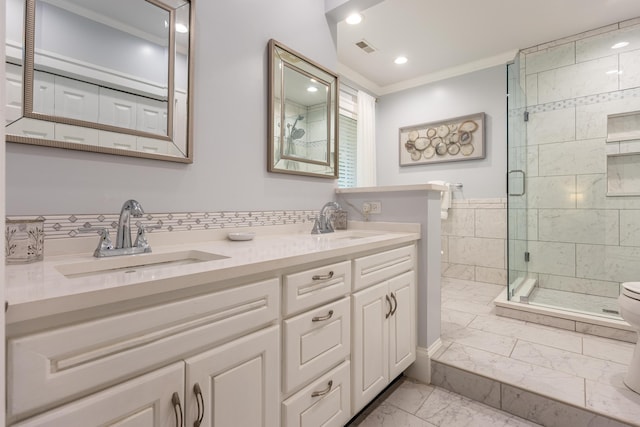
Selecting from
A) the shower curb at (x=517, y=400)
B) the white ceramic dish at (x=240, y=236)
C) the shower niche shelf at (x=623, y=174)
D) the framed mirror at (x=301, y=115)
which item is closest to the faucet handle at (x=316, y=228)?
the framed mirror at (x=301, y=115)

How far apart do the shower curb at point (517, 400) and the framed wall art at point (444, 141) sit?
246cm

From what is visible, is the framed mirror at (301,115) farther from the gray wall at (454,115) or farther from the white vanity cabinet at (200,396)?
the gray wall at (454,115)

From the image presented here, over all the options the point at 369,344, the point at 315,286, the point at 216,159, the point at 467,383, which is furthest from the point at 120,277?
the point at 467,383

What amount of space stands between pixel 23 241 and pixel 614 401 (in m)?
2.40

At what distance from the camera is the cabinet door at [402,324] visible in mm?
1558

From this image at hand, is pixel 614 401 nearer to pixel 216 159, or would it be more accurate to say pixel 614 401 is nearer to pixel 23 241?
pixel 216 159

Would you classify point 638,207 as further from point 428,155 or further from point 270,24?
point 270,24

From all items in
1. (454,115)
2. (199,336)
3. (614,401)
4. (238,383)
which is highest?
(454,115)

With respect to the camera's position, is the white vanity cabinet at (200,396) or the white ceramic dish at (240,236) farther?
the white ceramic dish at (240,236)

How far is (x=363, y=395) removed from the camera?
4.46ft

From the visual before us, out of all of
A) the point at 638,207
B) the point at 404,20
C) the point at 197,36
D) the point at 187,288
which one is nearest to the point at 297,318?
the point at 187,288

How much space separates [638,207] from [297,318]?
3.18m

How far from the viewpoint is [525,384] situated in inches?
60.1

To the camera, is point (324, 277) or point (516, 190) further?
point (516, 190)
